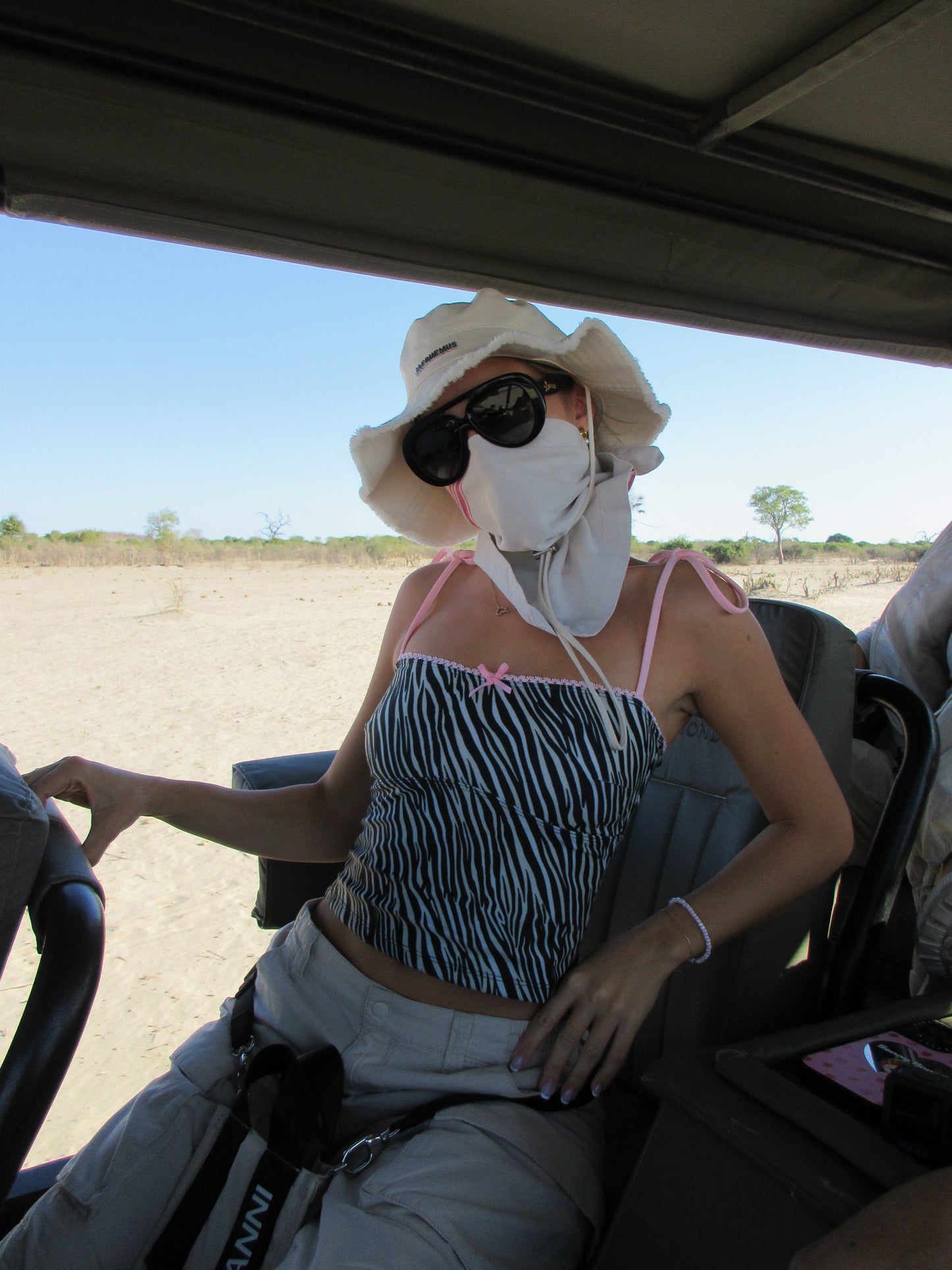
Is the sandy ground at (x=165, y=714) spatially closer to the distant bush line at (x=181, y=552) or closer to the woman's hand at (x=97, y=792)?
the woman's hand at (x=97, y=792)

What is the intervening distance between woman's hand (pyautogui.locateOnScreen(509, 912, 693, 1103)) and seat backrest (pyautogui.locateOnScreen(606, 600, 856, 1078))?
316 mm

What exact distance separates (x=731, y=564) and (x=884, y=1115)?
26.1 metres

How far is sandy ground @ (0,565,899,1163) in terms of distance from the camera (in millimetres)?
3238

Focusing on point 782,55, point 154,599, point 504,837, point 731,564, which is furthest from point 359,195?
point 731,564

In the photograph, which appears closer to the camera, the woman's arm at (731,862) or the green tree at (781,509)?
the woman's arm at (731,862)

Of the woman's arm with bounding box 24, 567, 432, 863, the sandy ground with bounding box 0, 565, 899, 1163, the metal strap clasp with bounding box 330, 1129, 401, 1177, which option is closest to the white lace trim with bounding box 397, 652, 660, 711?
the woman's arm with bounding box 24, 567, 432, 863

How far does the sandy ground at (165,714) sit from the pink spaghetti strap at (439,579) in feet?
6.62

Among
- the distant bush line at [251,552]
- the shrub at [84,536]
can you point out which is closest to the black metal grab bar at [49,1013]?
the distant bush line at [251,552]

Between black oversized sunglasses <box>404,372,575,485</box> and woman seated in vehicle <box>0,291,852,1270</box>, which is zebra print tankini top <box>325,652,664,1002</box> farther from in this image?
black oversized sunglasses <box>404,372,575,485</box>

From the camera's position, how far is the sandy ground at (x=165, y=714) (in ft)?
10.6

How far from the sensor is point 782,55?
4.92ft

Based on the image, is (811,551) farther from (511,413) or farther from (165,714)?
(511,413)

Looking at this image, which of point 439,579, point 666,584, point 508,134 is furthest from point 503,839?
point 508,134

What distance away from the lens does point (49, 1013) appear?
2.31 feet
